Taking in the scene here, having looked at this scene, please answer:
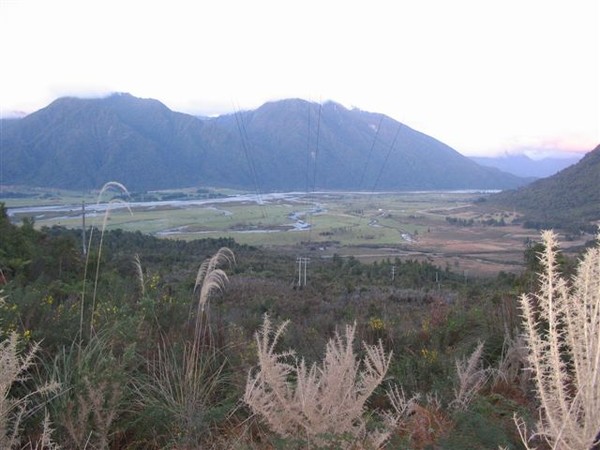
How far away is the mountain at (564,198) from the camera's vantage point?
3884cm

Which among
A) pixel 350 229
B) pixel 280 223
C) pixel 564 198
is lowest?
pixel 350 229

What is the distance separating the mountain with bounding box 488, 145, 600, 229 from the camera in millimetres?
38844

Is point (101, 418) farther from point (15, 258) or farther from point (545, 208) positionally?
point (545, 208)

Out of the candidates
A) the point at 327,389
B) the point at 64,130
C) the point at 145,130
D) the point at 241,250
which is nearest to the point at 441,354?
the point at 327,389

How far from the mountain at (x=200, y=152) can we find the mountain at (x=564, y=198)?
97.8 feet

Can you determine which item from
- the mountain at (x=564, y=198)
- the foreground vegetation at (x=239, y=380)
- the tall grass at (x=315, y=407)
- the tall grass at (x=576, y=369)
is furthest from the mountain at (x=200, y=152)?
the tall grass at (x=576, y=369)

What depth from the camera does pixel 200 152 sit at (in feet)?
409

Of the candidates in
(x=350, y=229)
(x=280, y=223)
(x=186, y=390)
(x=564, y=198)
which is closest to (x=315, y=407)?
(x=186, y=390)

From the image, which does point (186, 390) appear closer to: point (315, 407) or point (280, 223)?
point (315, 407)

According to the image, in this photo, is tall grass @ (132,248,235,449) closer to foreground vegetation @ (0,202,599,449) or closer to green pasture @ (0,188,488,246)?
foreground vegetation @ (0,202,599,449)

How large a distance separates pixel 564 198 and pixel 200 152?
89704mm

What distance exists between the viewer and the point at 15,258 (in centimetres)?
1165

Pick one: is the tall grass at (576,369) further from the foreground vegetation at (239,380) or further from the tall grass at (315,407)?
the tall grass at (315,407)

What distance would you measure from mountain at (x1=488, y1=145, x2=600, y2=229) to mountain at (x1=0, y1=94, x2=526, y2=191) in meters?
29.8
